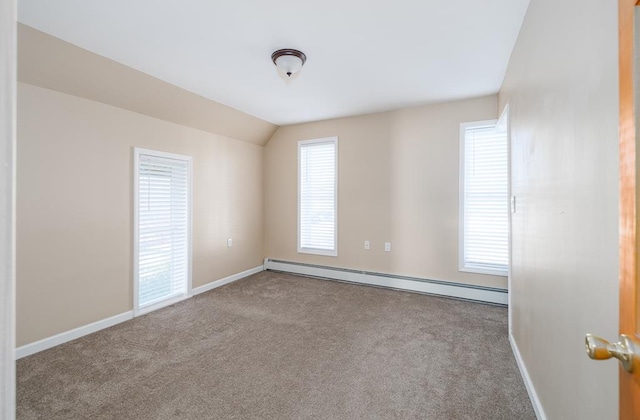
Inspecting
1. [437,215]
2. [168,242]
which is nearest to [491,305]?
[437,215]

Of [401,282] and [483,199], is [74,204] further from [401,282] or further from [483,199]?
[483,199]

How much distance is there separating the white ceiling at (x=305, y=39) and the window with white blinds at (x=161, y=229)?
101 centimetres

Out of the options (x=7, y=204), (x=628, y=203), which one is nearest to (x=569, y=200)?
(x=628, y=203)

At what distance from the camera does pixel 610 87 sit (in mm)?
895

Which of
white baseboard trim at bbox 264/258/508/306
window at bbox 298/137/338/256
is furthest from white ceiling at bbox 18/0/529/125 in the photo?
white baseboard trim at bbox 264/258/508/306

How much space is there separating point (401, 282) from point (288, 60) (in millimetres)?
3144

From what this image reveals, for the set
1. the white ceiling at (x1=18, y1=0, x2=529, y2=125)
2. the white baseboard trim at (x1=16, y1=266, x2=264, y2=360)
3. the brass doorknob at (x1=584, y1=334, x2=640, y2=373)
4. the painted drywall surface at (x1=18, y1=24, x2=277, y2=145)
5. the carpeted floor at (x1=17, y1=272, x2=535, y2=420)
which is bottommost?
the carpeted floor at (x1=17, y1=272, x2=535, y2=420)

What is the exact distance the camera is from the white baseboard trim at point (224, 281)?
4.07 metres

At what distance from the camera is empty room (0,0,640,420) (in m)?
→ 1.05

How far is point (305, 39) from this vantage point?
7.77ft

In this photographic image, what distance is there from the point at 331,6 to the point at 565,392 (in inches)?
97.7

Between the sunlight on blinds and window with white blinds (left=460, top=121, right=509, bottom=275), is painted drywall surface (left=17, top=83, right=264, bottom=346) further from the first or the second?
window with white blinds (left=460, top=121, right=509, bottom=275)

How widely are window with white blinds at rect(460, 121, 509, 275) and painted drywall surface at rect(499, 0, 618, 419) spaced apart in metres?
1.59

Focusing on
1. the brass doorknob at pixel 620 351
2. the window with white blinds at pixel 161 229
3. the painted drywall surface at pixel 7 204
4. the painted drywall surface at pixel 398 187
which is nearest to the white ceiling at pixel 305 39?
the painted drywall surface at pixel 398 187
